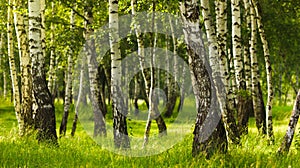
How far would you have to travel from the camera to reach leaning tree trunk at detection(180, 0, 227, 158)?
7848mm

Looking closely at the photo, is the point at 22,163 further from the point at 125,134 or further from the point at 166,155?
the point at 125,134

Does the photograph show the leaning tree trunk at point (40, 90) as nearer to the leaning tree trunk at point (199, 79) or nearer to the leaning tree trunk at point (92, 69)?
the leaning tree trunk at point (199, 79)

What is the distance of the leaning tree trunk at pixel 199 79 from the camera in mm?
7848

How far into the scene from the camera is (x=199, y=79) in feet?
26.0

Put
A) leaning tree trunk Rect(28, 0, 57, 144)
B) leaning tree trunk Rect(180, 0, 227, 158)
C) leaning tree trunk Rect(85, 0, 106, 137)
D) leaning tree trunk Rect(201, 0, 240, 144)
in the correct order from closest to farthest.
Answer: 1. leaning tree trunk Rect(180, 0, 227, 158)
2. leaning tree trunk Rect(201, 0, 240, 144)
3. leaning tree trunk Rect(28, 0, 57, 144)
4. leaning tree trunk Rect(85, 0, 106, 137)

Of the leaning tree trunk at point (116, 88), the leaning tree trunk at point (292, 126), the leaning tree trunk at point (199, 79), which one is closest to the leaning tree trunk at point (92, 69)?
the leaning tree trunk at point (116, 88)

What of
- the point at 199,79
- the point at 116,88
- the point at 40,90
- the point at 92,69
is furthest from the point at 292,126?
the point at 92,69

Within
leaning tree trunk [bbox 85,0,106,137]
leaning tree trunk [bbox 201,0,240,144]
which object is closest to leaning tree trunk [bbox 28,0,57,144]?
leaning tree trunk [bbox 201,0,240,144]

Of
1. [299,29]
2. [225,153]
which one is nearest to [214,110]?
[225,153]

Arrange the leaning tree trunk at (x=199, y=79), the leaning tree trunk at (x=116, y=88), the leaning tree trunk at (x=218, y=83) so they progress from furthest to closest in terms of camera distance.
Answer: the leaning tree trunk at (x=116, y=88) < the leaning tree trunk at (x=218, y=83) < the leaning tree trunk at (x=199, y=79)

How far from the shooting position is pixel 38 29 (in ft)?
37.1

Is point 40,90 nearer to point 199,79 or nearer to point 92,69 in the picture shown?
point 199,79

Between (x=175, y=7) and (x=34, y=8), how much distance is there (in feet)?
12.6

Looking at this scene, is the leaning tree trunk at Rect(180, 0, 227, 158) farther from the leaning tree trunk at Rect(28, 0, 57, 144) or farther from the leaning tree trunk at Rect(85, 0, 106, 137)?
the leaning tree trunk at Rect(85, 0, 106, 137)
